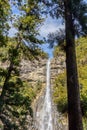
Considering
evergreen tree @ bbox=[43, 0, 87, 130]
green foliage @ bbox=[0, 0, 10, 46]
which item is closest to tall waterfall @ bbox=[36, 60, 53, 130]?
green foliage @ bbox=[0, 0, 10, 46]

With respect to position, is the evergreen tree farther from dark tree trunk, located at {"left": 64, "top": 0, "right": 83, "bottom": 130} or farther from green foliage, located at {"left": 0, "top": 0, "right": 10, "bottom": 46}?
green foliage, located at {"left": 0, "top": 0, "right": 10, "bottom": 46}

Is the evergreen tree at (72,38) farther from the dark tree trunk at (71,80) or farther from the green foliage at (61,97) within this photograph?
the green foliage at (61,97)

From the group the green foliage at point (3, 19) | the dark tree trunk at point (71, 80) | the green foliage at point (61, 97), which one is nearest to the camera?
the dark tree trunk at point (71, 80)

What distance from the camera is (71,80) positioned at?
8531 mm

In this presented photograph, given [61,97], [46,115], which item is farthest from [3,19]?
[46,115]

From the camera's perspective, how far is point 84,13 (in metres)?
9.27

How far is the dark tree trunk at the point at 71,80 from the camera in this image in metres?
8.24

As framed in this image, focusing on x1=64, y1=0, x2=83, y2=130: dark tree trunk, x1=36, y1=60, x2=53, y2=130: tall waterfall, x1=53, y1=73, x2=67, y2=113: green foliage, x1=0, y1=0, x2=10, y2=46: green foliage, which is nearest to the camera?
x1=64, y1=0, x2=83, y2=130: dark tree trunk

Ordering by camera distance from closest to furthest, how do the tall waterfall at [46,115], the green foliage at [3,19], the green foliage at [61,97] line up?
the green foliage at [3,19]
the green foliage at [61,97]
the tall waterfall at [46,115]

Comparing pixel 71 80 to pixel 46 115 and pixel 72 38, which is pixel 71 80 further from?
pixel 46 115

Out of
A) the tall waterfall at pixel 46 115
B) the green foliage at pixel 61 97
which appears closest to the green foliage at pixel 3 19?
the green foliage at pixel 61 97

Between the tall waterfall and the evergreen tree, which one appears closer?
the evergreen tree

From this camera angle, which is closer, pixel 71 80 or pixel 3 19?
pixel 71 80

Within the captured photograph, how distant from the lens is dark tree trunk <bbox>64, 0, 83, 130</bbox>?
8242 millimetres
